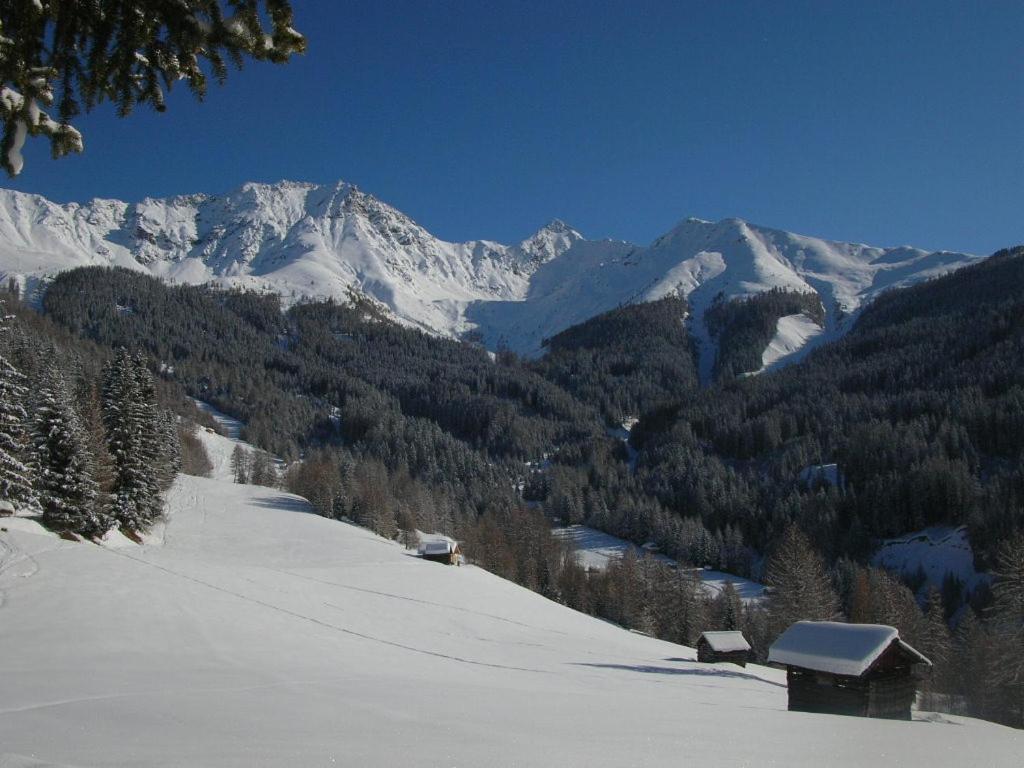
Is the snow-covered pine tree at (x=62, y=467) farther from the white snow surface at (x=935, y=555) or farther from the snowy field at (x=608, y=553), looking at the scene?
the white snow surface at (x=935, y=555)

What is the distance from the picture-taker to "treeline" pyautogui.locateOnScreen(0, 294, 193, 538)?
104 ft

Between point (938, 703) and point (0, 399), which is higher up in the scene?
point (0, 399)

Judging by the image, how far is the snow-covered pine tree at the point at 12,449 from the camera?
3020 cm

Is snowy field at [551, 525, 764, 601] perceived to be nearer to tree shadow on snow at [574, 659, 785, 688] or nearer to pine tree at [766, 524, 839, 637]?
pine tree at [766, 524, 839, 637]

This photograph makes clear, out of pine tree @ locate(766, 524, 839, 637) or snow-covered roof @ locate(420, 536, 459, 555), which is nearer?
pine tree @ locate(766, 524, 839, 637)

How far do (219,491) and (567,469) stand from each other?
91.0m

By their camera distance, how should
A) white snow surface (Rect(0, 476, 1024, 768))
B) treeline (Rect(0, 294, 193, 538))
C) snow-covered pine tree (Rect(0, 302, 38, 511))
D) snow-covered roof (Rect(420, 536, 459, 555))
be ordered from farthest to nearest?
snow-covered roof (Rect(420, 536, 459, 555)), treeline (Rect(0, 294, 193, 538)), snow-covered pine tree (Rect(0, 302, 38, 511)), white snow surface (Rect(0, 476, 1024, 768))

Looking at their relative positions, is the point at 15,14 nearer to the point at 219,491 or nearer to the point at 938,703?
the point at 938,703

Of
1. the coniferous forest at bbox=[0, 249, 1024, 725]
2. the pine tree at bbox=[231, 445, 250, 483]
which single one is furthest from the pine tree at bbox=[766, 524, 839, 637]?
the pine tree at bbox=[231, 445, 250, 483]

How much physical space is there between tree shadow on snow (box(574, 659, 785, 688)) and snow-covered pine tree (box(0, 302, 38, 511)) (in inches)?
1070

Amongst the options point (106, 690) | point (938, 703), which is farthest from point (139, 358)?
point (938, 703)

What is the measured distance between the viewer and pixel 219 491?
75.3m

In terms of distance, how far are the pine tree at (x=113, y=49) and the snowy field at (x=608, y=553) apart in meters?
83.9

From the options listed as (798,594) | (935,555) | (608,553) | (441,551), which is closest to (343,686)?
(798,594)
